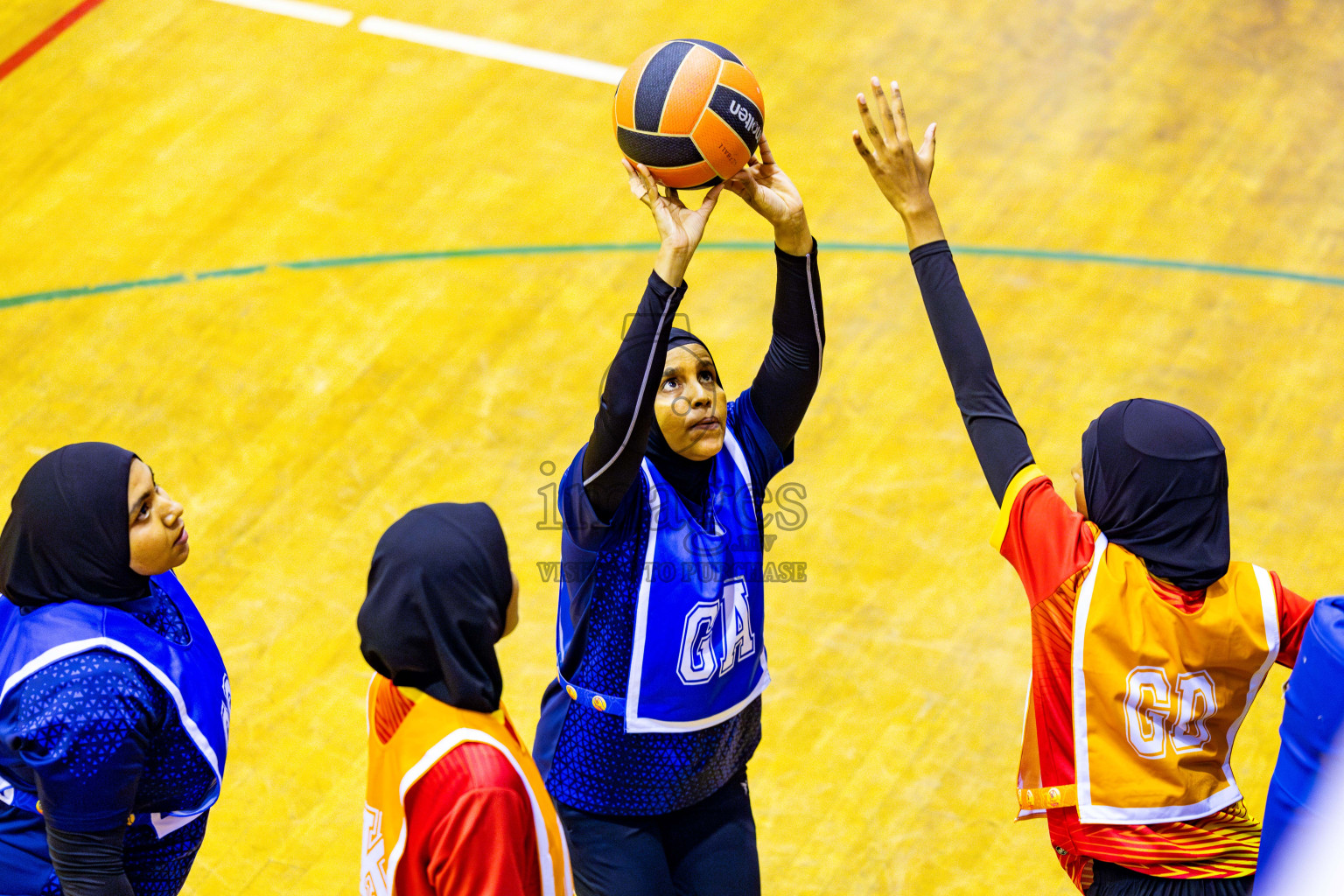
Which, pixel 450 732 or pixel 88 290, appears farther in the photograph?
pixel 88 290

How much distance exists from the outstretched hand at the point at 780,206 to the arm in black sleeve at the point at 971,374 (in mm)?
337

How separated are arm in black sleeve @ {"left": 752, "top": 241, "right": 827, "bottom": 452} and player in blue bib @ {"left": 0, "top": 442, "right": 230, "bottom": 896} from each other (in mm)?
1492

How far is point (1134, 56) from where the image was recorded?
7.64 m

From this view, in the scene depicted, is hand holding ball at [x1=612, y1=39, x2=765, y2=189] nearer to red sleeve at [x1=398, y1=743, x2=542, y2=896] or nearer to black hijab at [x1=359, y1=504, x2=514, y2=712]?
black hijab at [x1=359, y1=504, x2=514, y2=712]

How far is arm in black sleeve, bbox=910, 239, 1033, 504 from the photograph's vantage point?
9.32ft

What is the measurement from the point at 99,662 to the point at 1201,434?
2.37 m

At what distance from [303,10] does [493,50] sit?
1351mm

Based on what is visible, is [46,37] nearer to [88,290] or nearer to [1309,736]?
[88,290]

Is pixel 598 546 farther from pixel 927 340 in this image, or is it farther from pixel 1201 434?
pixel 927 340

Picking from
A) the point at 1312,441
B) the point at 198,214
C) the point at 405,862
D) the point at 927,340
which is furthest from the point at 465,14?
the point at 405,862

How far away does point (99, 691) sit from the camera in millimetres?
2705

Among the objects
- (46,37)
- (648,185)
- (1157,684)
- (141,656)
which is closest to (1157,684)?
(1157,684)

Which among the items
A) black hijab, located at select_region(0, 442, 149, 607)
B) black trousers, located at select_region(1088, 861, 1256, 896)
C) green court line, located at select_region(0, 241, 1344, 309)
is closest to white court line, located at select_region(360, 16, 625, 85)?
green court line, located at select_region(0, 241, 1344, 309)

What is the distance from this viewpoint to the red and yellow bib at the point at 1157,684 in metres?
2.56
